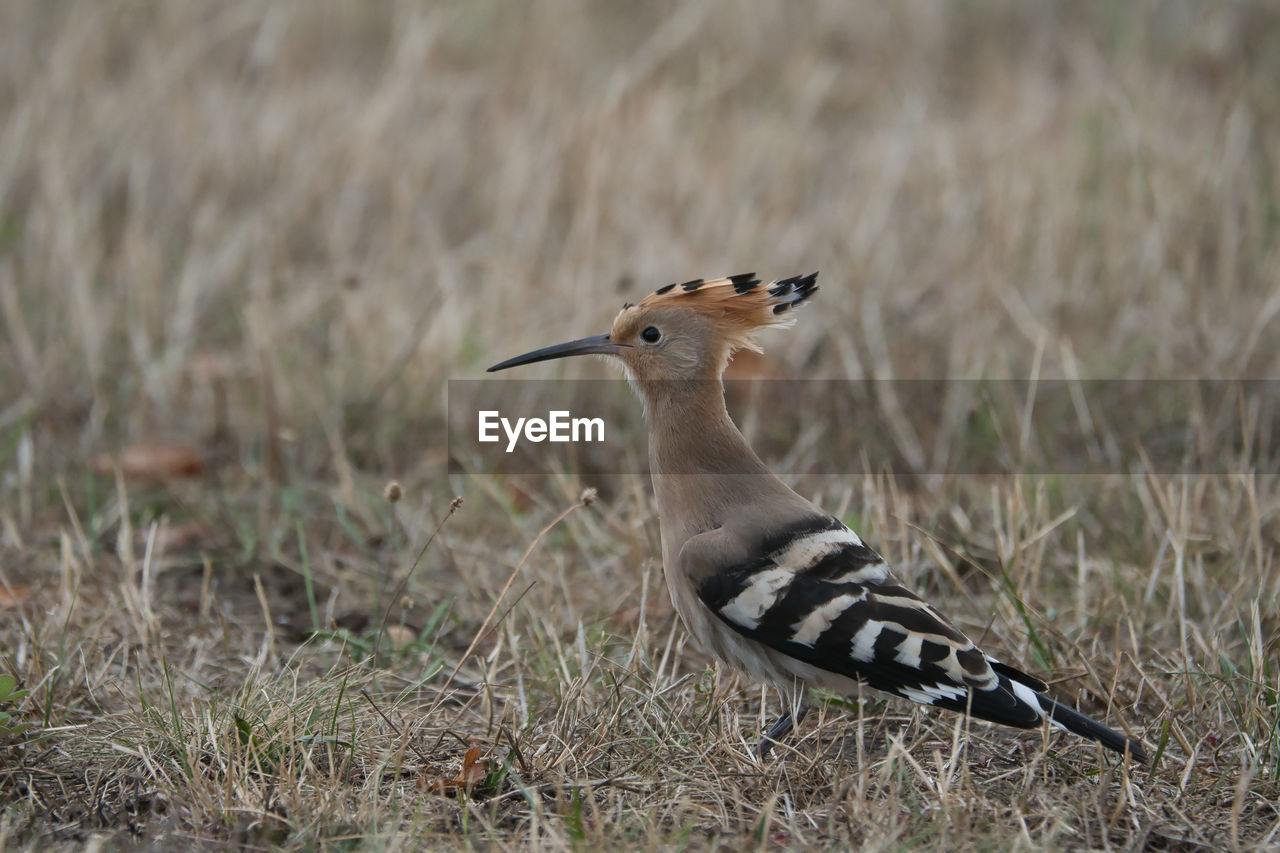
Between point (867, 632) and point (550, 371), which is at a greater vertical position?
point (550, 371)

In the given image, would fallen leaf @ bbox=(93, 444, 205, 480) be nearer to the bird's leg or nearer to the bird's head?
the bird's head

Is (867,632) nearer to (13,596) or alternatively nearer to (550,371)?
(13,596)

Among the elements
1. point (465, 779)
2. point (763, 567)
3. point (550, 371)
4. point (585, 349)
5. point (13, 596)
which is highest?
point (585, 349)

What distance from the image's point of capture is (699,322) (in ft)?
8.43

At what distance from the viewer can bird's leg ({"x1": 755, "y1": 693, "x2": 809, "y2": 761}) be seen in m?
2.29

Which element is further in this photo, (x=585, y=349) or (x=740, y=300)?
(x=585, y=349)

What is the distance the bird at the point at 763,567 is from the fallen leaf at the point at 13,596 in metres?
1.04

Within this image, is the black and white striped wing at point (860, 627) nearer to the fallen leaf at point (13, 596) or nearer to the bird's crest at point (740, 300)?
the bird's crest at point (740, 300)

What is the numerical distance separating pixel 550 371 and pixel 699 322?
1499mm

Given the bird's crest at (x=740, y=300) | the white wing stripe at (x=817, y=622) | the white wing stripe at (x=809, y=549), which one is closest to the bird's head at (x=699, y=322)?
the bird's crest at (x=740, y=300)

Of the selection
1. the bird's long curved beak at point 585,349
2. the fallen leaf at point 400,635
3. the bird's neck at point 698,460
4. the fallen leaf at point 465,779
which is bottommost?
the fallen leaf at point 465,779

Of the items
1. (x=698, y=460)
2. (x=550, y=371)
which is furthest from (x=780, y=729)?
(x=550, y=371)

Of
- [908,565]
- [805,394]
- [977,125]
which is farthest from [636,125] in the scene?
[908,565]

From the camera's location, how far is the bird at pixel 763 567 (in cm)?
217
